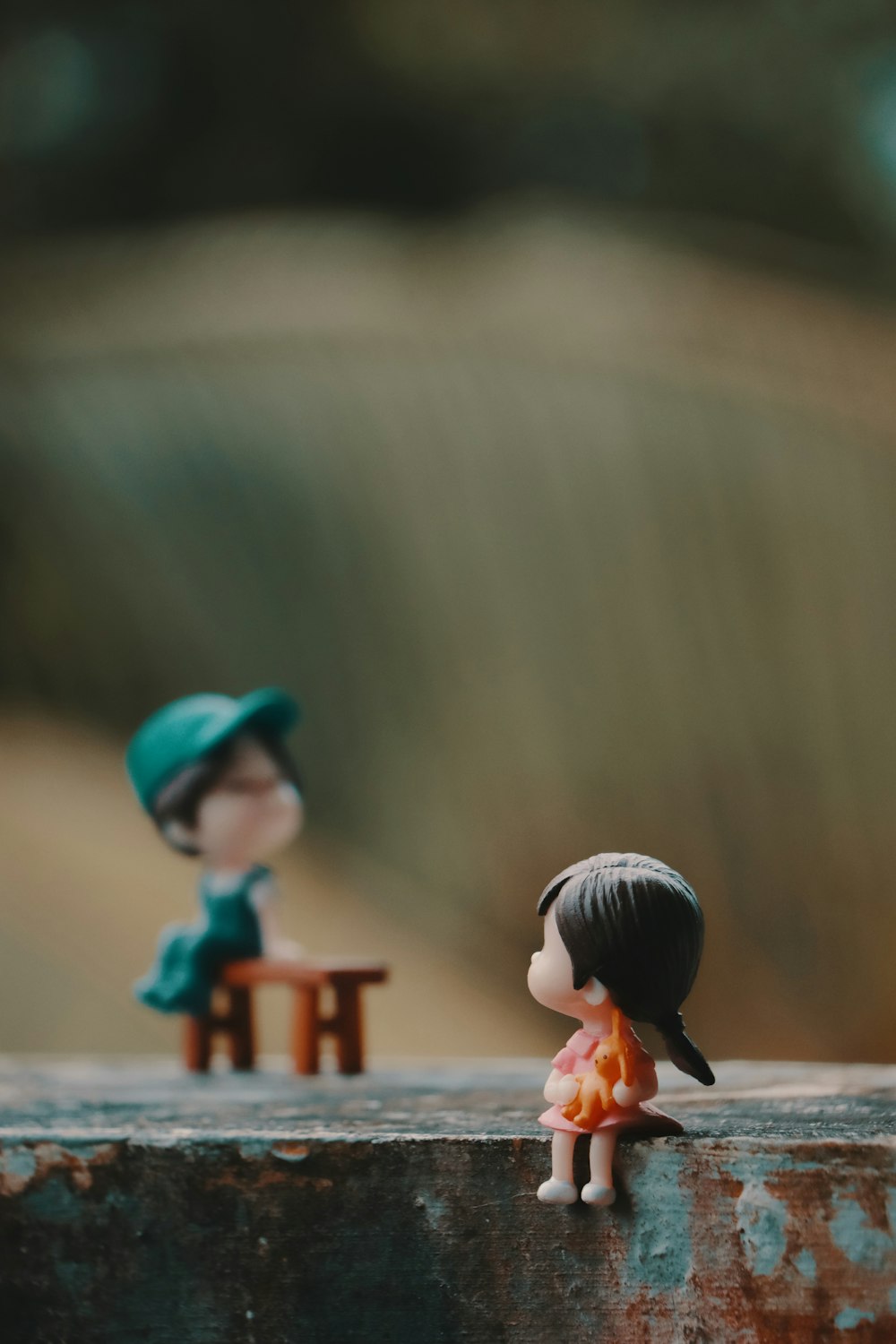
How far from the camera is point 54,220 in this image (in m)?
3.08

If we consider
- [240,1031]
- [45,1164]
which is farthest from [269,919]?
[45,1164]

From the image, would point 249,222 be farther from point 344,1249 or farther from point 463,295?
point 344,1249

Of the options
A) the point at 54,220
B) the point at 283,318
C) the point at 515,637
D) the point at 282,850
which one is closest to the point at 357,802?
the point at 282,850

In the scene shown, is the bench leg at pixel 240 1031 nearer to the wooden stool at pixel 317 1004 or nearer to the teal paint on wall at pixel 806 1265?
the wooden stool at pixel 317 1004

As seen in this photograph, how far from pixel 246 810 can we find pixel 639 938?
62 centimetres

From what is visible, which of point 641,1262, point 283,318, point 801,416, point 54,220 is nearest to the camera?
point 641,1262

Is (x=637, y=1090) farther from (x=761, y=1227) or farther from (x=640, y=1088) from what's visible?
(x=761, y=1227)

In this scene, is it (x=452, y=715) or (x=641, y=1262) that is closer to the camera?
(x=641, y=1262)

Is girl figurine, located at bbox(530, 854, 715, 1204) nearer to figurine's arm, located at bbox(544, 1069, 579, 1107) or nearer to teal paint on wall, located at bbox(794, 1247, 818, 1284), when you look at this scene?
figurine's arm, located at bbox(544, 1069, 579, 1107)

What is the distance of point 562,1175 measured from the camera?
33.3 inches

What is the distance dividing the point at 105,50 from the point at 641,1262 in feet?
10.0

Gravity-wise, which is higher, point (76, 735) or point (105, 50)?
point (105, 50)

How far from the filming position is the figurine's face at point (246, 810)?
136 cm

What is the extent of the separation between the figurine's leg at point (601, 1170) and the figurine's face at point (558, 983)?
7 cm
